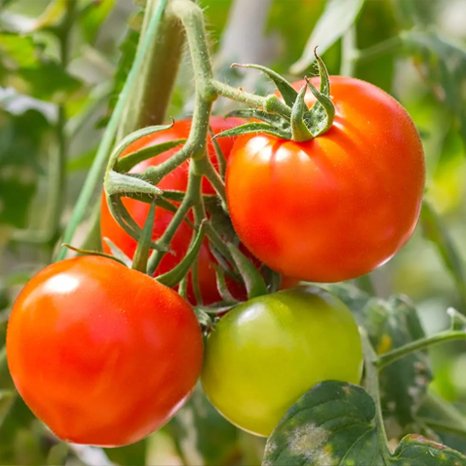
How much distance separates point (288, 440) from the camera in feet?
1.67

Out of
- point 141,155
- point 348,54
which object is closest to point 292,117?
point 141,155

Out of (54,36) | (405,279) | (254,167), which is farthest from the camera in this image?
(405,279)

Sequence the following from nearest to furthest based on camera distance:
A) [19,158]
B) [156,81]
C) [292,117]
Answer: [292,117] < [156,81] < [19,158]

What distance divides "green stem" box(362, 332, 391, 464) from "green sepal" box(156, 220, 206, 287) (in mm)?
149

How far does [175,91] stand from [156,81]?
0.29m

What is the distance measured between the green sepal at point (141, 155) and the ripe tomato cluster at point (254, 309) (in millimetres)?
49

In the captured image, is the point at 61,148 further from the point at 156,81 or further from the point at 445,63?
the point at 445,63

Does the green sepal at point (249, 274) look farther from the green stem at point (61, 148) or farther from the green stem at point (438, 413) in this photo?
the green stem at point (61, 148)

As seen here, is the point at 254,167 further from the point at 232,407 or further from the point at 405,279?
the point at 405,279

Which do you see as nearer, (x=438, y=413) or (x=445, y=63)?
(x=438, y=413)

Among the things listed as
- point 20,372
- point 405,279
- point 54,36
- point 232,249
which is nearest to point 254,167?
point 232,249

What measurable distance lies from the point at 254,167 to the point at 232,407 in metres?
0.15

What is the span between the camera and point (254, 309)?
531mm

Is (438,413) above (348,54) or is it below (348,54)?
below
